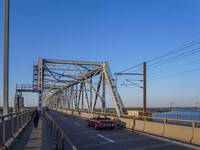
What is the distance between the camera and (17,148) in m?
9.71

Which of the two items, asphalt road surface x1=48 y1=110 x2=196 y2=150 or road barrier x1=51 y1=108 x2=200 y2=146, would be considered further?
road barrier x1=51 y1=108 x2=200 y2=146

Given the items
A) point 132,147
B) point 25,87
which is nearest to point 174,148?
point 132,147

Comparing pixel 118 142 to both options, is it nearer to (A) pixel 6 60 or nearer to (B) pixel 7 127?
(B) pixel 7 127

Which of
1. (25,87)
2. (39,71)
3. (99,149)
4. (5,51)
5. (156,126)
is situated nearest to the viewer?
(99,149)

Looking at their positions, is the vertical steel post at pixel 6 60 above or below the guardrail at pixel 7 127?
above

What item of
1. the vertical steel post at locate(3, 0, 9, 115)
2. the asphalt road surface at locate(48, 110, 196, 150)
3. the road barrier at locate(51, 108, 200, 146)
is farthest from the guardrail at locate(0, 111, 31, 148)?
the road barrier at locate(51, 108, 200, 146)

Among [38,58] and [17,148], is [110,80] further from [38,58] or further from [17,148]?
[17,148]

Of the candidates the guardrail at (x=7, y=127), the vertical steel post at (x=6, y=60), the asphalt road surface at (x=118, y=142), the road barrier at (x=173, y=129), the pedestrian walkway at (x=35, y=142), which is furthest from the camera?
the road barrier at (x=173, y=129)

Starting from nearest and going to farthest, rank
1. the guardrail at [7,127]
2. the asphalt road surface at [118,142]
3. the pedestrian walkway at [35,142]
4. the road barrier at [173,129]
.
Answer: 1. the guardrail at [7,127]
2. the pedestrian walkway at [35,142]
3. the asphalt road surface at [118,142]
4. the road barrier at [173,129]

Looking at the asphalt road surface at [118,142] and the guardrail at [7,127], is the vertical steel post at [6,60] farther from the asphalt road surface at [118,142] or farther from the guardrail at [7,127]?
the asphalt road surface at [118,142]

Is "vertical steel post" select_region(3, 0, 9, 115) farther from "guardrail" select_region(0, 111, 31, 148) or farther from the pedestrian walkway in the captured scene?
the pedestrian walkway

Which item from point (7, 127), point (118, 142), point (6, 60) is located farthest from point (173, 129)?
point (6, 60)

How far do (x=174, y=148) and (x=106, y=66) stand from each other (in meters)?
29.8

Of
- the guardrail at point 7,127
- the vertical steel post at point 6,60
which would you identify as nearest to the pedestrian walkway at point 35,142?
the guardrail at point 7,127
